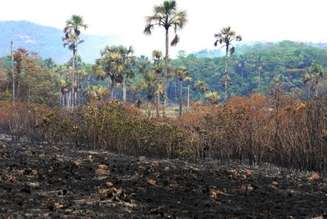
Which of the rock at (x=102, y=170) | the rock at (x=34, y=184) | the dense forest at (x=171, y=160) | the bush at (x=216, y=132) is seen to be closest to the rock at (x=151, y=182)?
the dense forest at (x=171, y=160)

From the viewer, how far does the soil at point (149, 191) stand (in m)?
12.4

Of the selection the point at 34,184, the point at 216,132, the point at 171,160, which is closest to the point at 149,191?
the point at 34,184

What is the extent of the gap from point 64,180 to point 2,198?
377 centimetres

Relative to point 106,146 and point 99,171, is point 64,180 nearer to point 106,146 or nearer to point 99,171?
point 99,171

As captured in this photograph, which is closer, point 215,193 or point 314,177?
point 215,193

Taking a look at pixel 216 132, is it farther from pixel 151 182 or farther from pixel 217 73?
pixel 217 73

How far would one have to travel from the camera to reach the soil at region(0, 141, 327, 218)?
12.4 metres

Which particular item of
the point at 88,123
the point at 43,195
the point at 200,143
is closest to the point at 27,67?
the point at 88,123

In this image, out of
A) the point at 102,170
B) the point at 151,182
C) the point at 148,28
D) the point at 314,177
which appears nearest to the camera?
the point at 151,182

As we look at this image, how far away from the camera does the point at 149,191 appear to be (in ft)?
50.6

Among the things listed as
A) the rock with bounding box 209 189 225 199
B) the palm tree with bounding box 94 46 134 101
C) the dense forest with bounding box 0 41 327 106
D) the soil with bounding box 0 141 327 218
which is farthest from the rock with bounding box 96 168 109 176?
the dense forest with bounding box 0 41 327 106

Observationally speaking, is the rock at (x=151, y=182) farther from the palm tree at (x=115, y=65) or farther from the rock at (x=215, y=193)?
the palm tree at (x=115, y=65)

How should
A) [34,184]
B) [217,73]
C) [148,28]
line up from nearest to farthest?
[34,184] < [148,28] < [217,73]

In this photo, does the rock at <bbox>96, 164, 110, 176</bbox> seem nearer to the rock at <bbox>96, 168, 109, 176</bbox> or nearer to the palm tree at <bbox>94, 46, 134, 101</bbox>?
the rock at <bbox>96, 168, 109, 176</bbox>
